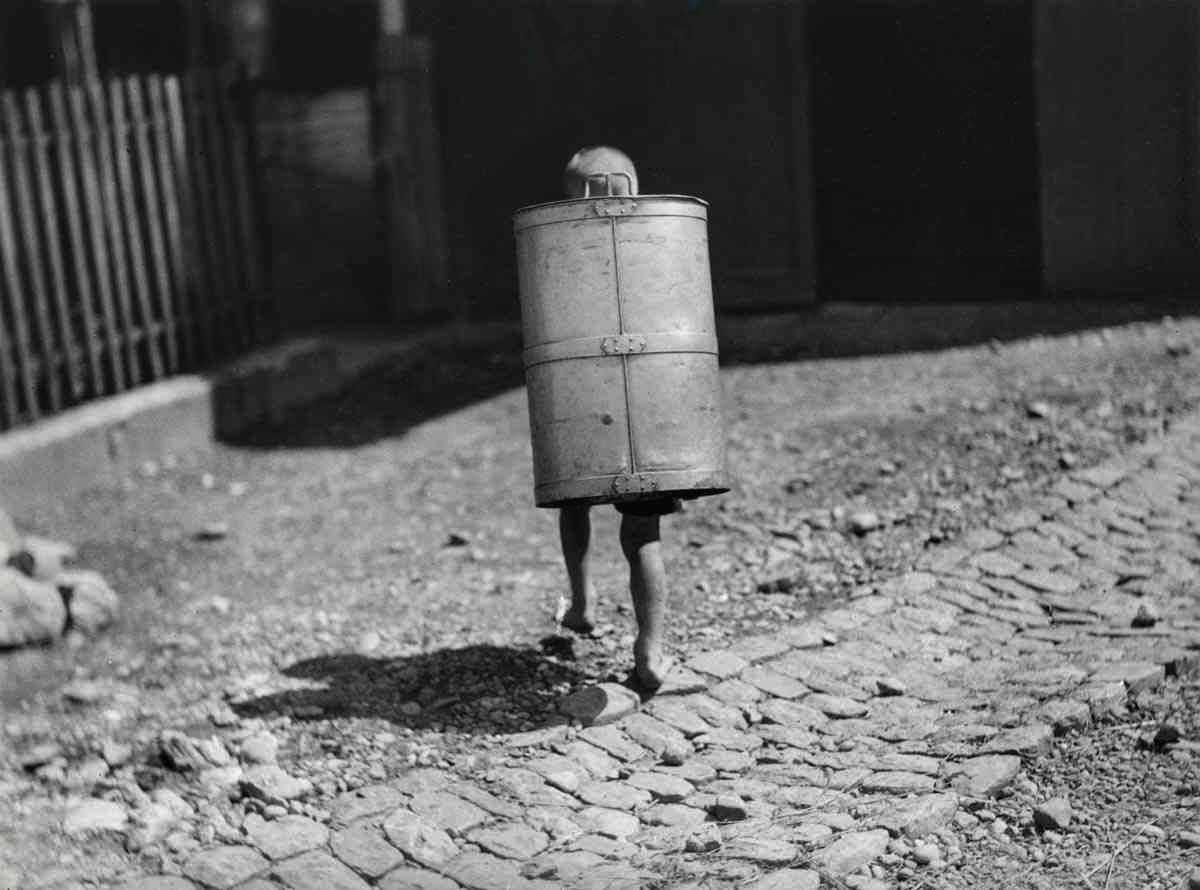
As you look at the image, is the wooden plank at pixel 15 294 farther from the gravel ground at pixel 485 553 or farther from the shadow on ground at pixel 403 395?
the shadow on ground at pixel 403 395

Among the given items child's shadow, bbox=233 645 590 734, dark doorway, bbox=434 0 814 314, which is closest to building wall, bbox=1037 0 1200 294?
dark doorway, bbox=434 0 814 314

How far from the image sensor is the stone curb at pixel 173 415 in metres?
7.23

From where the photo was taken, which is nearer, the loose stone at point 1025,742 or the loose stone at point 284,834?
the loose stone at point 284,834

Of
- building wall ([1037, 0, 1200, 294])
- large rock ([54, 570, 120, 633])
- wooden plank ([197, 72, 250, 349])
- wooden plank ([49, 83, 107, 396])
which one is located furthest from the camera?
building wall ([1037, 0, 1200, 294])

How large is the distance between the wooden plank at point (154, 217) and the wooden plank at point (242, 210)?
49 cm

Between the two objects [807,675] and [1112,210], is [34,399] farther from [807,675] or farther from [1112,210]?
[1112,210]

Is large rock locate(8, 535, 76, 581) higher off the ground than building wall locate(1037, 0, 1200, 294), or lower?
lower

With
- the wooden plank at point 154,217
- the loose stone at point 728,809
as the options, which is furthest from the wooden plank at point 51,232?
the loose stone at point 728,809

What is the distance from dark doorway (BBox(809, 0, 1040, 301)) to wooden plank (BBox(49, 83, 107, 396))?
4.57 metres

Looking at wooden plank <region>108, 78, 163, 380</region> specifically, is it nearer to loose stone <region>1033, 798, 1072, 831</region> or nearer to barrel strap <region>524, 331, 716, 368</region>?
barrel strap <region>524, 331, 716, 368</region>

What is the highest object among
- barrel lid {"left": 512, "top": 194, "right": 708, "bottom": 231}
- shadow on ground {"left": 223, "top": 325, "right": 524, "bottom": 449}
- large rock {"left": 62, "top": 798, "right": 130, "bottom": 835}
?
barrel lid {"left": 512, "top": 194, "right": 708, "bottom": 231}

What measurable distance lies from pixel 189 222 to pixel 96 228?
28.0 inches

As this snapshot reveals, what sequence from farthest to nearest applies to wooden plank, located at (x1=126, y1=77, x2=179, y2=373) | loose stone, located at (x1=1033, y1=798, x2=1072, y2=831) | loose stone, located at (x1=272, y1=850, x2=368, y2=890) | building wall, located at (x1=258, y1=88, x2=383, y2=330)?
building wall, located at (x1=258, y1=88, x2=383, y2=330), wooden plank, located at (x1=126, y1=77, x2=179, y2=373), loose stone, located at (x1=1033, y1=798, x2=1072, y2=831), loose stone, located at (x1=272, y1=850, x2=368, y2=890)

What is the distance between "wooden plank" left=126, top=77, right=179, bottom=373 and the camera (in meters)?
8.12
